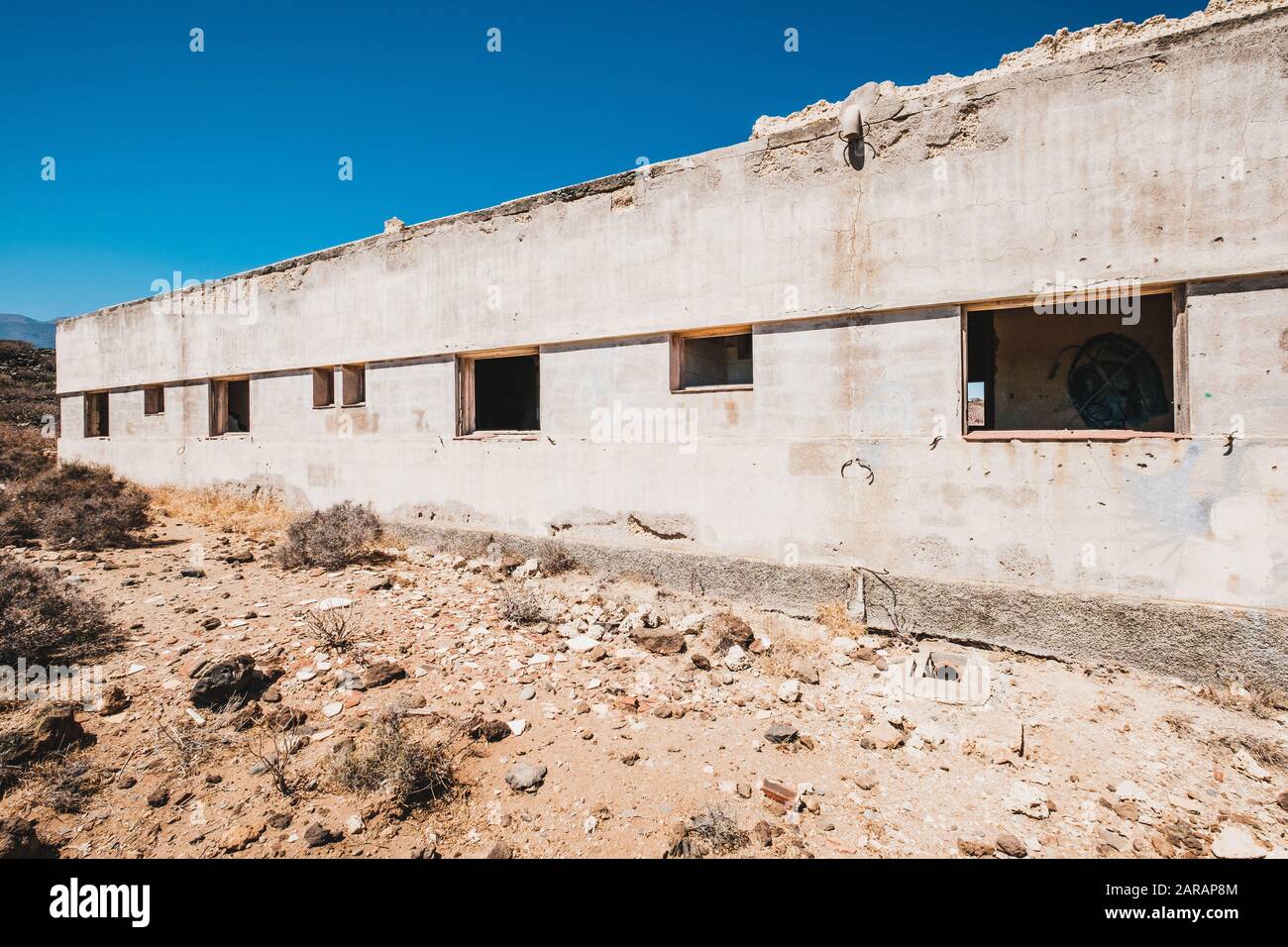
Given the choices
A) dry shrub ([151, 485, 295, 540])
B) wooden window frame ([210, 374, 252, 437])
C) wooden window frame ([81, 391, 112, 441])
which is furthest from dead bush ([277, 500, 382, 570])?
wooden window frame ([81, 391, 112, 441])

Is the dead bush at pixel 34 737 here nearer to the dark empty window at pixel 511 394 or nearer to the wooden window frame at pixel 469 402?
the wooden window frame at pixel 469 402

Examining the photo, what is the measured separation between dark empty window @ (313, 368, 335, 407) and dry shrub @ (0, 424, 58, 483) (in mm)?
7556

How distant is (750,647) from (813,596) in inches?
33.0

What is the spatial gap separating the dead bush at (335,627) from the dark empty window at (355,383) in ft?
13.0

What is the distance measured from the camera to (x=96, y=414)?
12766 millimetres

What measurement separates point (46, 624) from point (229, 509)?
556 centimetres

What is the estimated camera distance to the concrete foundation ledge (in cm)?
380

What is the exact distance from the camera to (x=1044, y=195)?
13.8ft

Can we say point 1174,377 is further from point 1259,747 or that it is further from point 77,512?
point 77,512

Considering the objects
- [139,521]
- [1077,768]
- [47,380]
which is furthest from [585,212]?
[47,380]

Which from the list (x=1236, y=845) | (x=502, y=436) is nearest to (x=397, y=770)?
(x=1236, y=845)

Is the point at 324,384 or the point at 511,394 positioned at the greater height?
the point at 511,394

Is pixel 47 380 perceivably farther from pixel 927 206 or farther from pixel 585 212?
pixel 927 206

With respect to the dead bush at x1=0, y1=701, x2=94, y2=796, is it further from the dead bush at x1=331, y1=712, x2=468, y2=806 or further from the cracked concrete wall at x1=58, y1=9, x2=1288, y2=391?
the cracked concrete wall at x1=58, y1=9, x2=1288, y2=391
